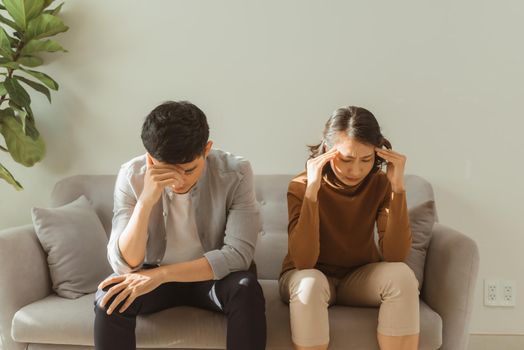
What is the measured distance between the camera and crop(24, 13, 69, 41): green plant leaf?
2654mm

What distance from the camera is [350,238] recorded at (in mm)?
2105

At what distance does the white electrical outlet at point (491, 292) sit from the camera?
2.80 metres

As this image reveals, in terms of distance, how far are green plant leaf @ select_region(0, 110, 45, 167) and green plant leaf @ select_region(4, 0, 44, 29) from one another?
411 millimetres

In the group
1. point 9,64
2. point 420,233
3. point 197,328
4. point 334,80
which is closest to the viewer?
point 197,328

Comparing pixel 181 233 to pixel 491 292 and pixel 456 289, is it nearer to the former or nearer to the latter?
pixel 456 289

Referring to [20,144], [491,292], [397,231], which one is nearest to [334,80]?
[397,231]

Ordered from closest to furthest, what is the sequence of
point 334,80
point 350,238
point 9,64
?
point 350,238, point 9,64, point 334,80

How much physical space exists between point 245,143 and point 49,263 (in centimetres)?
99

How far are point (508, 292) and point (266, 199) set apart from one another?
119 cm

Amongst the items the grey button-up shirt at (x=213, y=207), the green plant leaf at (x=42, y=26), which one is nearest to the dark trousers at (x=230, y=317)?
the grey button-up shirt at (x=213, y=207)

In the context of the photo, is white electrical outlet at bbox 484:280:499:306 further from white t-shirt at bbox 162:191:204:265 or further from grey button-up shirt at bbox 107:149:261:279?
white t-shirt at bbox 162:191:204:265

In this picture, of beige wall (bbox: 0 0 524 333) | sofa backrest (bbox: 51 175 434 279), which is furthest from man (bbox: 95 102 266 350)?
beige wall (bbox: 0 0 524 333)

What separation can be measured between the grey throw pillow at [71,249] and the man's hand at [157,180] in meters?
0.58

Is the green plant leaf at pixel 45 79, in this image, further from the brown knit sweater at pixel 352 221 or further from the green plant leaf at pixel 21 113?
the brown knit sweater at pixel 352 221
